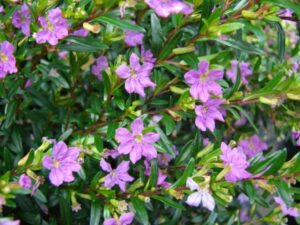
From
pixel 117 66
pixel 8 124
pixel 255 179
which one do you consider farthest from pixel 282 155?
pixel 8 124

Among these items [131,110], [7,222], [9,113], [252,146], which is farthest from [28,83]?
[252,146]

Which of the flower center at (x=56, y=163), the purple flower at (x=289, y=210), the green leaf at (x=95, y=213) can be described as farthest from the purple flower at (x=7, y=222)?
the purple flower at (x=289, y=210)

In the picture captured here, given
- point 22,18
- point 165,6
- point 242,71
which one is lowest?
point 242,71

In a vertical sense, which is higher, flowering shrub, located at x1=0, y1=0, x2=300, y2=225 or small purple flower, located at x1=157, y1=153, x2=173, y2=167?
flowering shrub, located at x1=0, y1=0, x2=300, y2=225

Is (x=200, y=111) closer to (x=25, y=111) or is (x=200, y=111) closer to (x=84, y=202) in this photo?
(x=84, y=202)

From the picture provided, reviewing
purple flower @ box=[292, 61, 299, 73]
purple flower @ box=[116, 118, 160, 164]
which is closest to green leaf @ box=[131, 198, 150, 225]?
purple flower @ box=[116, 118, 160, 164]

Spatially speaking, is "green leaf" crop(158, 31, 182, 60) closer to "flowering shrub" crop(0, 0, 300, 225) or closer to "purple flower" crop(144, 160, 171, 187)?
"flowering shrub" crop(0, 0, 300, 225)

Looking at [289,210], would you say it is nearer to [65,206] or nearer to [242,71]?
[242,71]
